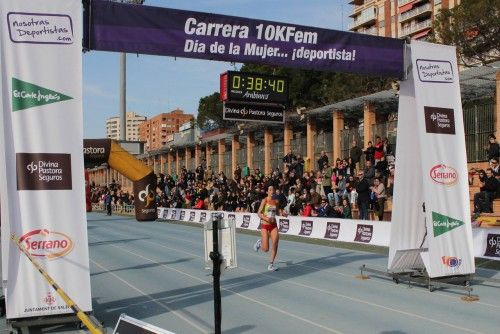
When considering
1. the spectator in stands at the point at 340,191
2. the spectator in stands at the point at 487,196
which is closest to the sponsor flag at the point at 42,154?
the spectator in stands at the point at 487,196

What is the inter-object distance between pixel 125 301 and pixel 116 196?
4617 cm

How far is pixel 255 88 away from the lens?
18.8 meters

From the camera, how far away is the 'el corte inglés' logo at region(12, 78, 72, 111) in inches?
290

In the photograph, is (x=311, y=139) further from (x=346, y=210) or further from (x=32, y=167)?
(x=32, y=167)

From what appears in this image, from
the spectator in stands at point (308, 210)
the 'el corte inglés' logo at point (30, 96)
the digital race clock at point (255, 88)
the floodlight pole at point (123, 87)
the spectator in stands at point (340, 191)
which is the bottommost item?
the spectator in stands at point (308, 210)

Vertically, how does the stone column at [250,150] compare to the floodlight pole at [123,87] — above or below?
below

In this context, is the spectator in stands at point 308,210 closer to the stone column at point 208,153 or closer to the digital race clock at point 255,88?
the digital race clock at point 255,88

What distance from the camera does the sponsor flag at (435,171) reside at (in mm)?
10070

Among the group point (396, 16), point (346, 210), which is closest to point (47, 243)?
point (346, 210)

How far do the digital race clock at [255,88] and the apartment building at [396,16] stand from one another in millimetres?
58222

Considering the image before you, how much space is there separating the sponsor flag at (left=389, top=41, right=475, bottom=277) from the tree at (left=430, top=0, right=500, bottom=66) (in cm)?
2656

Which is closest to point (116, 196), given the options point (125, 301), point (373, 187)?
point (373, 187)

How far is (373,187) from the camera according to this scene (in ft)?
66.5

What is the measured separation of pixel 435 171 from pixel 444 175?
0.78 ft
